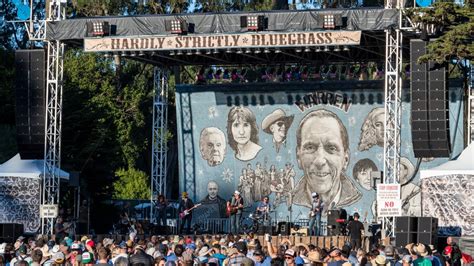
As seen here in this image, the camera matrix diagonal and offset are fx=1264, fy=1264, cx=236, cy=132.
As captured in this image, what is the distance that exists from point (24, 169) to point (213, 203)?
695 centimetres

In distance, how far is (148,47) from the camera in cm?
3481

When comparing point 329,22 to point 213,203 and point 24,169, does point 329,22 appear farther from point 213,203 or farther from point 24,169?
point 24,169

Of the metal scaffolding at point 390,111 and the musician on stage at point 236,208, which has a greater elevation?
the metal scaffolding at point 390,111

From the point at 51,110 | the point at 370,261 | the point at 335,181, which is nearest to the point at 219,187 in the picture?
the point at 335,181

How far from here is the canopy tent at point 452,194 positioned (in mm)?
33938

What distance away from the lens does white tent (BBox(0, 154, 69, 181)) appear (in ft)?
119

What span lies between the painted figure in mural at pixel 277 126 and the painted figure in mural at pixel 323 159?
18.8 inches

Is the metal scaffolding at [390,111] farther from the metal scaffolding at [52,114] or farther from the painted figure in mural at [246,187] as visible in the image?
the metal scaffolding at [52,114]

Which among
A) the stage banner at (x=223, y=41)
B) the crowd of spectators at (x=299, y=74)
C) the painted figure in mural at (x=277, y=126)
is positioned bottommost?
the painted figure in mural at (x=277, y=126)

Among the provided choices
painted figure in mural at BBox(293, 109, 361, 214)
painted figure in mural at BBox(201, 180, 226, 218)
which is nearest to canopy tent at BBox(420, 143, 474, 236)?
painted figure in mural at BBox(293, 109, 361, 214)

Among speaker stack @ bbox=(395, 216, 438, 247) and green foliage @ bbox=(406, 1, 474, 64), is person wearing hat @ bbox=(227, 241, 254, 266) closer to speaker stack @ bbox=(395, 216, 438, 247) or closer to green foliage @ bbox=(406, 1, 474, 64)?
green foliage @ bbox=(406, 1, 474, 64)

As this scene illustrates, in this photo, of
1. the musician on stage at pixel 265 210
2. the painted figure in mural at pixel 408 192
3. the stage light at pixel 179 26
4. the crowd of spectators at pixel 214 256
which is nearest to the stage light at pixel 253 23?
the stage light at pixel 179 26

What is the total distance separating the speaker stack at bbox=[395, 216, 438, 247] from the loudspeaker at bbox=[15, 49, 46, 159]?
10.6 m

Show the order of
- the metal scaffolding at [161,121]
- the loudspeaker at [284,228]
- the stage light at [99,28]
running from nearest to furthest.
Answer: the stage light at [99,28] → the loudspeaker at [284,228] → the metal scaffolding at [161,121]
